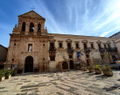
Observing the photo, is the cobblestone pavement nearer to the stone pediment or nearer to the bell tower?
the bell tower

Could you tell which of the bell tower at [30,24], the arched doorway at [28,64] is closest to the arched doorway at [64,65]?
the arched doorway at [28,64]

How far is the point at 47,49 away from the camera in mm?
16234

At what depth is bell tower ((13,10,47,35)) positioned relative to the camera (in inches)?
640

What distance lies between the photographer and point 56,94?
3.57 meters

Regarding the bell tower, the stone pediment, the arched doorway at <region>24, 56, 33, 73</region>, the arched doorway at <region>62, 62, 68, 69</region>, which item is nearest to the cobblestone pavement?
the arched doorway at <region>24, 56, 33, 73</region>

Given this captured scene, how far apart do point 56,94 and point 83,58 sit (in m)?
15.9

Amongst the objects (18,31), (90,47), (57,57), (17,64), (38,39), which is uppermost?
(18,31)

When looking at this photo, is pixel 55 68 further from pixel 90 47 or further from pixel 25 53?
pixel 90 47

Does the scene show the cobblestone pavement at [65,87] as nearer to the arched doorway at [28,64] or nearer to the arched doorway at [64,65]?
the arched doorway at [28,64]

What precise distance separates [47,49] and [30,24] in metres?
7.74

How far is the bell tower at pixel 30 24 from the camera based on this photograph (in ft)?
53.3

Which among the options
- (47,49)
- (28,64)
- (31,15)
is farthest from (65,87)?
(31,15)

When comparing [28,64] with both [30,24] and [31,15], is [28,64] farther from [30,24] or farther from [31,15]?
[31,15]

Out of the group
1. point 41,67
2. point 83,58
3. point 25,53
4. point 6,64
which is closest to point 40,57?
point 41,67
